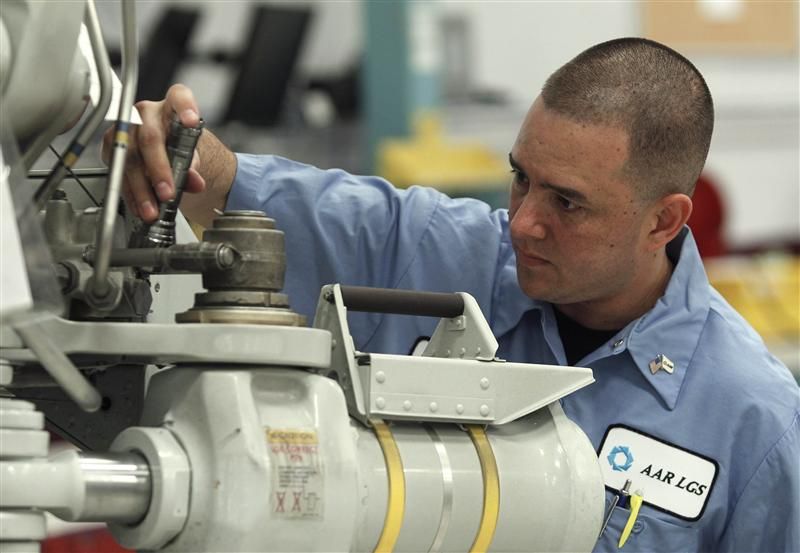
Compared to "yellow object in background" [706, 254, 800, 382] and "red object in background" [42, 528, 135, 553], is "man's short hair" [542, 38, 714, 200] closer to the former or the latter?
"red object in background" [42, 528, 135, 553]

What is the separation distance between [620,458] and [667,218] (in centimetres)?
37

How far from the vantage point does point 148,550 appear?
111cm

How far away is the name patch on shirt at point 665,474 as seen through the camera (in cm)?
170

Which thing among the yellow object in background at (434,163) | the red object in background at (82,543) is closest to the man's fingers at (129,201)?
the red object in background at (82,543)

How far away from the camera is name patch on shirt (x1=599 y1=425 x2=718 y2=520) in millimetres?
1698

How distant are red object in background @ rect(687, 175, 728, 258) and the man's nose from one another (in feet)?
10.9


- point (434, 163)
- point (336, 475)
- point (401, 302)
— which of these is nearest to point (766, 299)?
point (434, 163)

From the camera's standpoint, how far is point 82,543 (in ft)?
8.91

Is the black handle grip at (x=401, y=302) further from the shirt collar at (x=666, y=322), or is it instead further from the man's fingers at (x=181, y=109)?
the shirt collar at (x=666, y=322)

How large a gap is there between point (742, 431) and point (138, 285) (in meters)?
0.86

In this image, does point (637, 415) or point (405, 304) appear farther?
point (637, 415)

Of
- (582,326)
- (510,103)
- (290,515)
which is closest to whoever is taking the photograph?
(290,515)

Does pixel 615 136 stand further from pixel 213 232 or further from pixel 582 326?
pixel 213 232

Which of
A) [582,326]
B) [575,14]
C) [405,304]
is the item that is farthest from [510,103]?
[405,304]
